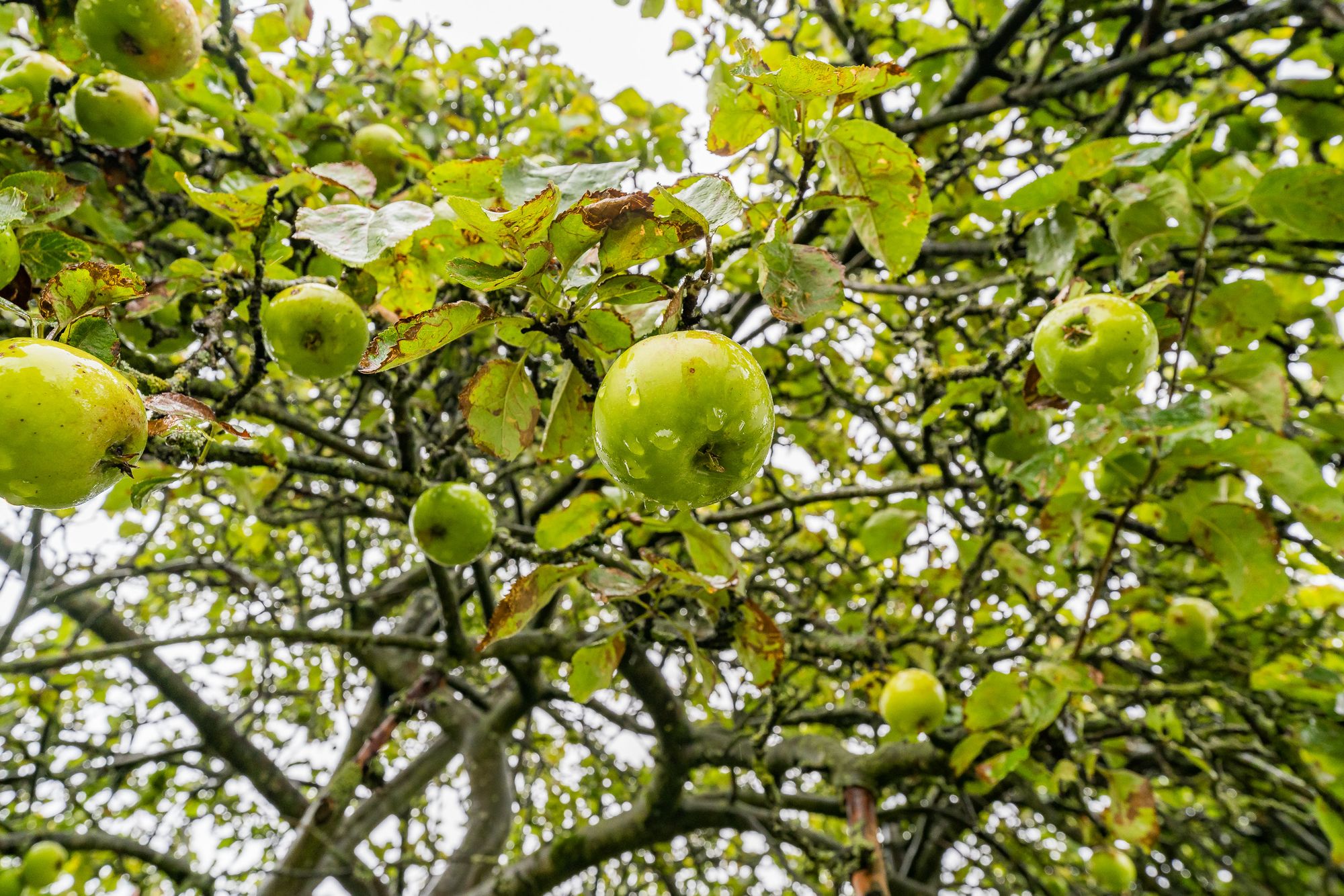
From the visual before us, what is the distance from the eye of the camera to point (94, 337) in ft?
3.81

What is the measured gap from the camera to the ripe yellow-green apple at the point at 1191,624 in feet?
11.3

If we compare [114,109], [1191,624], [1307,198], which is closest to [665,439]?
[1307,198]

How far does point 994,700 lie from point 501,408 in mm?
2096

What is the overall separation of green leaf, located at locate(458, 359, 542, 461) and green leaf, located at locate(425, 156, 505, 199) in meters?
0.33

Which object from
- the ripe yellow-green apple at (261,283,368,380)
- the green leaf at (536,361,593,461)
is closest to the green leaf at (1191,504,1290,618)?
the green leaf at (536,361,593,461)

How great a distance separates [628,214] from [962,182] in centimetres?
297

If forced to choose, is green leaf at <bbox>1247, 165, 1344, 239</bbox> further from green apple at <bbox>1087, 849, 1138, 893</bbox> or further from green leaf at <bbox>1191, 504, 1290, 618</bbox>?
green apple at <bbox>1087, 849, 1138, 893</bbox>

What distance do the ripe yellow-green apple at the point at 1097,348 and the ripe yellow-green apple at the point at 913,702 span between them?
58.0 inches

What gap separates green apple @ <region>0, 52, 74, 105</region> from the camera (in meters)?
2.14

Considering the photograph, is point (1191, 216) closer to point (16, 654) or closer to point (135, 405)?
point (135, 405)

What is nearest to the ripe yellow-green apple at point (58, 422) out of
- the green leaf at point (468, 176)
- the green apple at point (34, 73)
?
the green leaf at point (468, 176)

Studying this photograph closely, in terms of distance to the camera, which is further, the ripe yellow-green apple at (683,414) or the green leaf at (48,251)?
the green leaf at (48,251)

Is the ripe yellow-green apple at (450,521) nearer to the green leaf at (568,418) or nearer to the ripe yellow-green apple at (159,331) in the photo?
the green leaf at (568,418)

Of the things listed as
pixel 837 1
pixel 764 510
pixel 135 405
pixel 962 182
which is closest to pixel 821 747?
pixel 764 510
